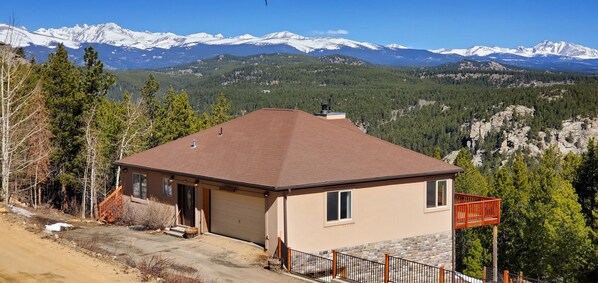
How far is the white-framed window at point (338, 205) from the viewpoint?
20678 millimetres

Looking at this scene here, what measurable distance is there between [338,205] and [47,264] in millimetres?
9622

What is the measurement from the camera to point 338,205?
2081cm

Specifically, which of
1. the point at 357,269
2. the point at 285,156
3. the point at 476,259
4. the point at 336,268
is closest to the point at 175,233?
the point at 285,156

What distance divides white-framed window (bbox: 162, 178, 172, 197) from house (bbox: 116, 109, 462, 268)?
0.04 m

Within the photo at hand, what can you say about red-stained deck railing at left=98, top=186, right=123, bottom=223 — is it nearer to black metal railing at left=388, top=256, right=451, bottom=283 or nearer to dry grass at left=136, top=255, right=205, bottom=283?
dry grass at left=136, top=255, right=205, bottom=283

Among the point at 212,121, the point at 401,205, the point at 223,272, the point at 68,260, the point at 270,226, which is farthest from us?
the point at 212,121

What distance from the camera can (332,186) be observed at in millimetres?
20609

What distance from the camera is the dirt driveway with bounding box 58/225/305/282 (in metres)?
17.2

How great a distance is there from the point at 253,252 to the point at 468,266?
1310 inches

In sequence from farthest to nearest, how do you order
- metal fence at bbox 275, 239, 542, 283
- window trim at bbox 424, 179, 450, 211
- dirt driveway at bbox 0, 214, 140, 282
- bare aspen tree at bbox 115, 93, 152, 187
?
1. bare aspen tree at bbox 115, 93, 152, 187
2. window trim at bbox 424, 179, 450, 211
3. metal fence at bbox 275, 239, 542, 283
4. dirt driveway at bbox 0, 214, 140, 282

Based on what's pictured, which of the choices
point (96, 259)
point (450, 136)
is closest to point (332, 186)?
point (96, 259)

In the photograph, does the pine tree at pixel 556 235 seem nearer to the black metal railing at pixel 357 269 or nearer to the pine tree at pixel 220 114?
the black metal railing at pixel 357 269

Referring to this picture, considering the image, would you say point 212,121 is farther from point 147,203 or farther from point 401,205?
point 401,205

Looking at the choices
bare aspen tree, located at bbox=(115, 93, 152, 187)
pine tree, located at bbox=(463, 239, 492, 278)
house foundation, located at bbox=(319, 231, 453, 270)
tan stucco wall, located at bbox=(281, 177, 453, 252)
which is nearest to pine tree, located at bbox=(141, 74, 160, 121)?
bare aspen tree, located at bbox=(115, 93, 152, 187)
